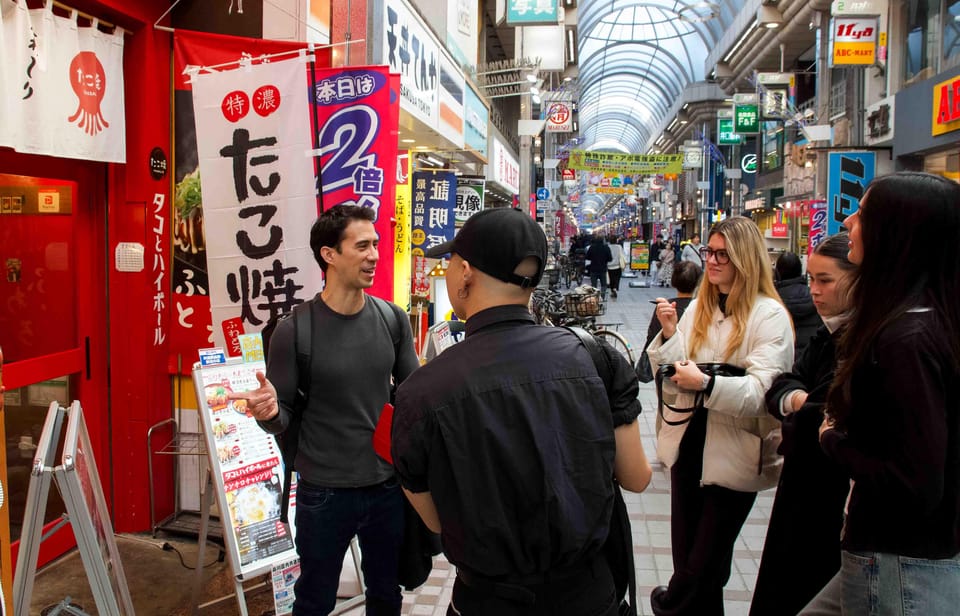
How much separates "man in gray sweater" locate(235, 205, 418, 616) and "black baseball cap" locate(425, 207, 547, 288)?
4.34 ft

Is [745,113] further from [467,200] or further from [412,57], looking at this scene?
[412,57]

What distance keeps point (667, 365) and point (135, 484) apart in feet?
12.5

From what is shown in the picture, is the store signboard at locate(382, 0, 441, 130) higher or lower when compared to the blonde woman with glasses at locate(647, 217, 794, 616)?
higher

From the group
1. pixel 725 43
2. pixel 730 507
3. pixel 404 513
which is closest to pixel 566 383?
pixel 404 513

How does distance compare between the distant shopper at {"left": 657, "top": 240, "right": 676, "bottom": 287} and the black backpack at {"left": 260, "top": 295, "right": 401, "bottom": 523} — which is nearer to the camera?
the black backpack at {"left": 260, "top": 295, "right": 401, "bottom": 523}

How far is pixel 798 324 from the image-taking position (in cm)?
506

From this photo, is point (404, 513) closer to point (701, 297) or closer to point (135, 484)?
point (701, 297)

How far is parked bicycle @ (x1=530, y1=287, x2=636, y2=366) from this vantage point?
10.9 m

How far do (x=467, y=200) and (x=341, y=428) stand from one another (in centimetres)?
864

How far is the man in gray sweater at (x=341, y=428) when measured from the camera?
3.02 meters

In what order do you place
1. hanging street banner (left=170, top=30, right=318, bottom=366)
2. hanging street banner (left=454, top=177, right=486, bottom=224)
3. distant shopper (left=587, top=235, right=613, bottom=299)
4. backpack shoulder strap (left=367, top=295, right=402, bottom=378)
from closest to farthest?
backpack shoulder strap (left=367, top=295, right=402, bottom=378) → hanging street banner (left=170, top=30, right=318, bottom=366) → hanging street banner (left=454, top=177, right=486, bottom=224) → distant shopper (left=587, top=235, right=613, bottom=299)

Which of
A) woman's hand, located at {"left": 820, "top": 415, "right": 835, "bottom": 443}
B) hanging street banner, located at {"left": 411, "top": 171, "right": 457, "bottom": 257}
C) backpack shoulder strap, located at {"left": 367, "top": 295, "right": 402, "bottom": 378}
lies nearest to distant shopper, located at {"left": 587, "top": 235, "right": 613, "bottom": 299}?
hanging street banner, located at {"left": 411, "top": 171, "right": 457, "bottom": 257}

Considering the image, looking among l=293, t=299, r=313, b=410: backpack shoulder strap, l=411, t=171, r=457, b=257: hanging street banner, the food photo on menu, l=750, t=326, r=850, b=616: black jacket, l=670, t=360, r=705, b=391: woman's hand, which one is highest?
l=411, t=171, r=457, b=257: hanging street banner

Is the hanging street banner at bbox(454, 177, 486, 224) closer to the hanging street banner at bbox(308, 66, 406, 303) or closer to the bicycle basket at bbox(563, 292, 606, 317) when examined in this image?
the bicycle basket at bbox(563, 292, 606, 317)
